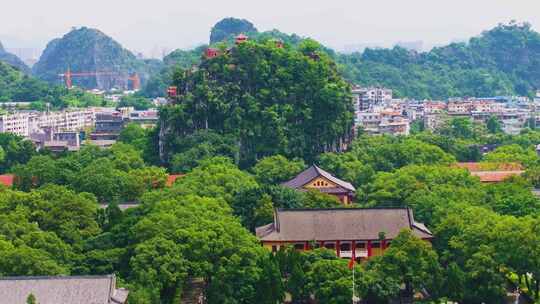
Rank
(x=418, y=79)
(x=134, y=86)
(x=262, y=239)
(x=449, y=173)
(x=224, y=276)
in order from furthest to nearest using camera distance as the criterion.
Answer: (x=134, y=86)
(x=418, y=79)
(x=449, y=173)
(x=262, y=239)
(x=224, y=276)

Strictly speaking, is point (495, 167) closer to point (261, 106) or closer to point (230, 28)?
point (261, 106)

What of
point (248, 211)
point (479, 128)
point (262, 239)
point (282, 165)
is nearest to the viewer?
point (262, 239)

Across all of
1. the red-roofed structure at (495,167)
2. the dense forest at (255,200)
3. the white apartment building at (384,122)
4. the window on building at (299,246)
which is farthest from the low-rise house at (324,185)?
the white apartment building at (384,122)

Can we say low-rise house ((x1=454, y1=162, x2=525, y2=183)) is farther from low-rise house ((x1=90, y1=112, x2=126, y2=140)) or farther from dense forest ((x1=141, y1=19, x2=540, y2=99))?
dense forest ((x1=141, y1=19, x2=540, y2=99))

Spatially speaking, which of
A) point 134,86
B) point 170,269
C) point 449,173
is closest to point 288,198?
point 449,173

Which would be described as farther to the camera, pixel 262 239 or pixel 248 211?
pixel 248 211

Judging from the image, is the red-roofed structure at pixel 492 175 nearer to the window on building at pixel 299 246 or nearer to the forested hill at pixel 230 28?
the window on building at pixel 299 246

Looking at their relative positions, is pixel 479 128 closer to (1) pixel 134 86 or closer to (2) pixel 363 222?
(2) pixel 363 222

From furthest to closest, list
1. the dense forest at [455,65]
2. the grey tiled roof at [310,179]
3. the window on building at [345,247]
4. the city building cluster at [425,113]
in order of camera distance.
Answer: the dense forest at [455,65], the city building cluster at [425,113], the grey tiled roof at [310,179], the window on building at [345,247]
